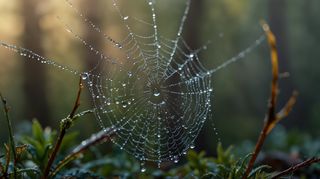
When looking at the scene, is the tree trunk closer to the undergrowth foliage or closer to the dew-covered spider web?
the dew-covered spider web

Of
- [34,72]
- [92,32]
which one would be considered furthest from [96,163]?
[34,72]

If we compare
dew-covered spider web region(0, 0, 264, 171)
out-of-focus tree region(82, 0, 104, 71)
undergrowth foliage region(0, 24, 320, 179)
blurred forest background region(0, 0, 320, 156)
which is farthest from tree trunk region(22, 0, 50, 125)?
undergrowth foliage region(0, 24, 320, 179)

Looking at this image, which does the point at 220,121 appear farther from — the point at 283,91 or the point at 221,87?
the point at 221,87

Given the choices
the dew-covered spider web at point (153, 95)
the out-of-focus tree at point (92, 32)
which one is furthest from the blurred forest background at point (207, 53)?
the dew-covered spider web at point (153, 95)

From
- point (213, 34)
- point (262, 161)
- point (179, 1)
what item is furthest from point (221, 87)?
point (262, 161)

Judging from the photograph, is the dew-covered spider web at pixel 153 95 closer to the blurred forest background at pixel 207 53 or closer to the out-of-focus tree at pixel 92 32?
the out-of-focus tree at pixel 92 32

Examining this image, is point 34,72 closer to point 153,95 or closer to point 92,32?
point 92,32
